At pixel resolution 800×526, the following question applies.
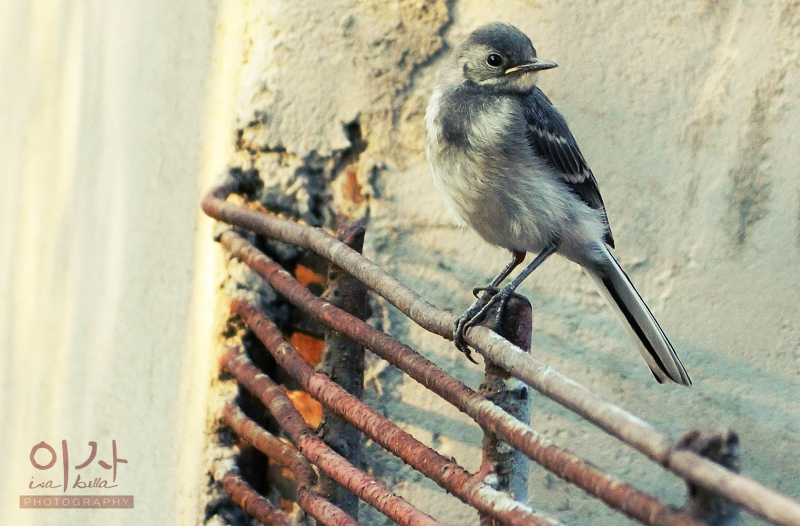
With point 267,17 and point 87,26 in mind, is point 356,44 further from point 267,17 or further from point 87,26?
point 87,26

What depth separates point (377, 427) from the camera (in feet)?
4.52

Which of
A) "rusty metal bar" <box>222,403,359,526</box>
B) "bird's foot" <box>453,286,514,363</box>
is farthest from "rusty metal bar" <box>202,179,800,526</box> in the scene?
"rusty metal bar" <box>222,403,359,526</box>

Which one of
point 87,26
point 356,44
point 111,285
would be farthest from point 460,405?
point 87,26

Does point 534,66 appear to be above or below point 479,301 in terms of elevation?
above

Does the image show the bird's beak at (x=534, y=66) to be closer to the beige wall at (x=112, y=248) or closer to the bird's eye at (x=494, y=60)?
the bird's eye at (x=494, y=60)

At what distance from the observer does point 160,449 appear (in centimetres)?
225

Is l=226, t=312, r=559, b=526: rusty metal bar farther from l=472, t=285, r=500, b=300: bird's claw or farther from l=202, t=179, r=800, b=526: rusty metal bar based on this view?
l=472, t=285, r=500, b=300: bird's claw

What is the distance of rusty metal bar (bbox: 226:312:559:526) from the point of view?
1110mm

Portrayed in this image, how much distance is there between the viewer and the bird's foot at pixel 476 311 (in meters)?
1.38

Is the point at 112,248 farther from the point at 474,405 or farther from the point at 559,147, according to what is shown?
the point at 474,405

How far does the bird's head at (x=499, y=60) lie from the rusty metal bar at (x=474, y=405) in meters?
0.65

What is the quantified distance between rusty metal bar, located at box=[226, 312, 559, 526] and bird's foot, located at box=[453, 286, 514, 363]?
0.20 metres

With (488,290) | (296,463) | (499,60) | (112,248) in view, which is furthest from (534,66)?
(112,248)

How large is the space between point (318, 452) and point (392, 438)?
23 centimetres
